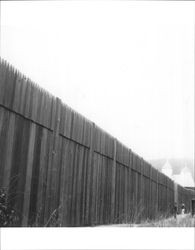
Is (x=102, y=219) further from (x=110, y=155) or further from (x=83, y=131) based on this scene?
(x=83, y=131)

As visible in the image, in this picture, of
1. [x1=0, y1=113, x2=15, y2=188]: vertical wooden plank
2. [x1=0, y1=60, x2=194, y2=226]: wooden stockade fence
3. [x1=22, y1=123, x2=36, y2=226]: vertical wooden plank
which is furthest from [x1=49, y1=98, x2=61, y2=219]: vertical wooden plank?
[x1=0, y1=113, x2=15, y2=188]: vertical wooden plank

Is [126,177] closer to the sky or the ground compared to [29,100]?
closer to the ground

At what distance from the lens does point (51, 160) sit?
495 centimetres

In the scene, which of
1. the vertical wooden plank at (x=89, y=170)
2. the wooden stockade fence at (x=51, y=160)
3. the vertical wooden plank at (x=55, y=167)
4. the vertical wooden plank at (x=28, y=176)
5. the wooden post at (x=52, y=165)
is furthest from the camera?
the vertical wooden plank at (x=89, y=170)

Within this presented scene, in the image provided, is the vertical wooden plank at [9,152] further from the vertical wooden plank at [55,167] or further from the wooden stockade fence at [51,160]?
the vertical wooden plank at [55,167]

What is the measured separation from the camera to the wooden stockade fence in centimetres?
404

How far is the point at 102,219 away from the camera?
23.6ft

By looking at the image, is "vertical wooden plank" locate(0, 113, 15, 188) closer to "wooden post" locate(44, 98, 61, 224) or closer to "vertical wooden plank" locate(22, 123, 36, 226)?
"vertical wooden plank" locate(22, 123, 36, 226)

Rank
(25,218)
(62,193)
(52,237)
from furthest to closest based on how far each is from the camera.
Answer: (62,193) → (25,218) → (52,237)

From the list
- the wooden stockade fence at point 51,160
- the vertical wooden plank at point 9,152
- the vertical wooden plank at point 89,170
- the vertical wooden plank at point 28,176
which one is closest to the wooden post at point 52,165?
the wooden stockade fence at point 51,160

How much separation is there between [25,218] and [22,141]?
0.90m

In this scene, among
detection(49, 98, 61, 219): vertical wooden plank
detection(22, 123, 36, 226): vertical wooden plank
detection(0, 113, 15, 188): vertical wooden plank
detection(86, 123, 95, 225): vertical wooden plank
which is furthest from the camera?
detection(86, 123, 95, 225): vertical wooden plank

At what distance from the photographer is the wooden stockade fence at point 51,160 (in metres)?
4.04

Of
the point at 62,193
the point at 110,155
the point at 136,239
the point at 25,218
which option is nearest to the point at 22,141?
the point at 25,218
